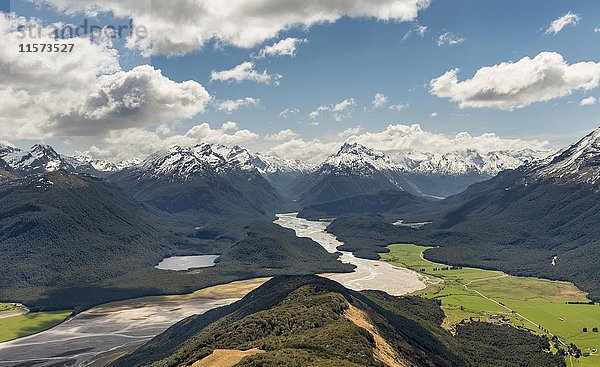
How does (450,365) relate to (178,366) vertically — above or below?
below

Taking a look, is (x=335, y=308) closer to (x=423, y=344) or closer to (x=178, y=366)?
(x=423, y=344)

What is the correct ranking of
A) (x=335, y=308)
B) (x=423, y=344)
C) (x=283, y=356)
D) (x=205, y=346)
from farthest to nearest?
(x=423, y=344)
(x=335, y=308)
(x=205, y=346)
(x=283, y=356)

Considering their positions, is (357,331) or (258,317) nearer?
(357,331)

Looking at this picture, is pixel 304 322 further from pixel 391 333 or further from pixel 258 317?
pixel 391 333

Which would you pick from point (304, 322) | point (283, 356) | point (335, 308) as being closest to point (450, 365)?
point (335, 308)

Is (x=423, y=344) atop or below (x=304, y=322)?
below

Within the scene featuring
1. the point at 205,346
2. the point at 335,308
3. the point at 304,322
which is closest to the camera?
the point at 205,346

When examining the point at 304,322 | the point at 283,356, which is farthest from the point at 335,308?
the point at 283,356

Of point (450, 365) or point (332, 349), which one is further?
point (450, 365)

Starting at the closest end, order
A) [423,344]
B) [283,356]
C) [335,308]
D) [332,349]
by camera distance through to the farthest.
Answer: [283,356] → [332,349] → [335,308] → [423,344]
